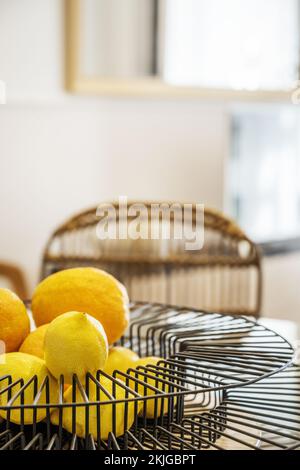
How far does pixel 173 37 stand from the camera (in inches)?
94.7

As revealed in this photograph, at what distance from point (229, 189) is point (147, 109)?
0.59 metres

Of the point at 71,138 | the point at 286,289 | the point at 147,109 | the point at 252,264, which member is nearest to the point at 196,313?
the point at 252,264

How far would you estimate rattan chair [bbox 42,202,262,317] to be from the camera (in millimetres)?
1541

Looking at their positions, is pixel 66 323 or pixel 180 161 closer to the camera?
pixel 66 323

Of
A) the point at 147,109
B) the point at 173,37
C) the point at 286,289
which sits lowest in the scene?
the point at 286,289

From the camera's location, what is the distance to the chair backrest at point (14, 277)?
1972 mm

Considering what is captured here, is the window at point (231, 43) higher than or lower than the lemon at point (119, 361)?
higher

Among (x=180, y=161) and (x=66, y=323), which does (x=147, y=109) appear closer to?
(x=180, y=161)

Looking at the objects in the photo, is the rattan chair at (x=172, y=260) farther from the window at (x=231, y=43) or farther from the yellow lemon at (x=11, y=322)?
the yellow lemon at (x=11, y=322)

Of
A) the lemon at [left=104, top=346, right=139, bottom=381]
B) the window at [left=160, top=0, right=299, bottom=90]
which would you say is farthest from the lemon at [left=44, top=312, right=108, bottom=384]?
the window at [left=160, top=0, right=299, bottom=90]

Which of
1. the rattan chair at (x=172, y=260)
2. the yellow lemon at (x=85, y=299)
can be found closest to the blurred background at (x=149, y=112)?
the rattan chair at (x=172, y=260)

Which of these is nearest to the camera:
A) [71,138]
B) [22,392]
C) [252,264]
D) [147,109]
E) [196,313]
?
[22,392]

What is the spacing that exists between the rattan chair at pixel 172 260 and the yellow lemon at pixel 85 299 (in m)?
0.77

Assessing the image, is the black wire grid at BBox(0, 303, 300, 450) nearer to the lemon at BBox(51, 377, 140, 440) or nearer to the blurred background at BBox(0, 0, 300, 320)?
the lemon at BBox(51, 377, 140, 440)
